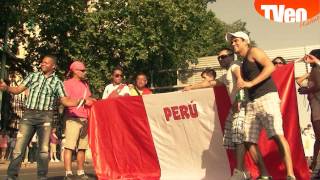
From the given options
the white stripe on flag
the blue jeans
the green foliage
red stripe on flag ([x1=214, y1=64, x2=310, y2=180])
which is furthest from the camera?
the green foliage

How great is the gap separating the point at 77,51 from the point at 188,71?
780cm

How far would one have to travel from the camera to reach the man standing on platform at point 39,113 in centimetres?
820

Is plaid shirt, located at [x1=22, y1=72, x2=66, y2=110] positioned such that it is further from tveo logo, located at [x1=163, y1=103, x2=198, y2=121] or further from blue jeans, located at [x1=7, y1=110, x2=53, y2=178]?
tveo logo, located at [x1=163, y1=103, x2=198, y2=121]

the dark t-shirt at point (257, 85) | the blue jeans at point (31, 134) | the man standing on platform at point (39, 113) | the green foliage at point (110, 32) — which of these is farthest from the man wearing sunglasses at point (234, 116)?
the green foliage at point (110, 32)

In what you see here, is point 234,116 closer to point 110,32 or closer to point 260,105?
point 260,105

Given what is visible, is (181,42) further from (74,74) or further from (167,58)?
(74,74)

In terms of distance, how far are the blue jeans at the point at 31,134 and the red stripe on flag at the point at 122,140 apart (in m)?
0.83

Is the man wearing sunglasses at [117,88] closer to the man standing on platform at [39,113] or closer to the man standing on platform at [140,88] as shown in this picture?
the man standing on platform at [140,88]

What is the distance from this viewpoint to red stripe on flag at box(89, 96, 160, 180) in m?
8.55

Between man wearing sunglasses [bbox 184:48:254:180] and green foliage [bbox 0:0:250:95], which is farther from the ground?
green foliage [bbox 0:0:250:95]

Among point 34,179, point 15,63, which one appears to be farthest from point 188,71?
point 34,179

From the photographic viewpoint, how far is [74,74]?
31.0 ft

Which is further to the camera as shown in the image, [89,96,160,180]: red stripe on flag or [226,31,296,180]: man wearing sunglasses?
[89,96,160,180]: red stripe on flag

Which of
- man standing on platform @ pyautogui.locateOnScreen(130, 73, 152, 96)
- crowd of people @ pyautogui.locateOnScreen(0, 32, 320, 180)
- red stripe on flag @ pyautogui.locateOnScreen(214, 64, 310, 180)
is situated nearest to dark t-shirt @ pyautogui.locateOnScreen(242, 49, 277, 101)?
crowd of people @ pyautogui.locateOnScreen(0, 32, 320, 180)
